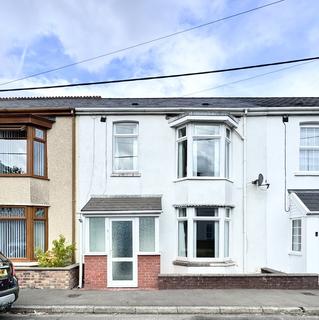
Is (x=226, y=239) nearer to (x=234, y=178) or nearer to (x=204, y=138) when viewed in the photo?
(x=234, y=178)

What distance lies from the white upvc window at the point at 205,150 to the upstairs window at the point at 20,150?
5.09 meters

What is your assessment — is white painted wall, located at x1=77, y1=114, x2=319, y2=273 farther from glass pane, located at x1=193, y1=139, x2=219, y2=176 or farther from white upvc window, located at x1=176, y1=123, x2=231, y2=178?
glass pane, located at x1=193, y1=139, x2=219, y2=176

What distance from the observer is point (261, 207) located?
14.6 m

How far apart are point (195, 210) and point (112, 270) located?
3355mm

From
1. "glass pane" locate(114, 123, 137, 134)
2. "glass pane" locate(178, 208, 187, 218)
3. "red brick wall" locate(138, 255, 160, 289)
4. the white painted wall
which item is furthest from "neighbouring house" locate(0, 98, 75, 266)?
"glass pane" locate(178, 208, 187, 218)

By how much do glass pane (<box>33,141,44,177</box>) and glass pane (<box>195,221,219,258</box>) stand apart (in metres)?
5.68

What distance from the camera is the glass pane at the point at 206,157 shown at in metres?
14.1

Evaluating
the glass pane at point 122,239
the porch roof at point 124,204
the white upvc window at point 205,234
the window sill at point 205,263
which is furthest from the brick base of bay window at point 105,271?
the white upvc window at point 205,234

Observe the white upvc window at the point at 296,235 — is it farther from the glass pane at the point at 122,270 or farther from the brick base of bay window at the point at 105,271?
the glass pane at the point at 122,270

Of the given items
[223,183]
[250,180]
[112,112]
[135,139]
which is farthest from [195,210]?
[112,112]

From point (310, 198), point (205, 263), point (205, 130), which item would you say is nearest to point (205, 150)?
point (205, 130)

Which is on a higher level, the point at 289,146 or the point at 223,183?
the point at 289,146

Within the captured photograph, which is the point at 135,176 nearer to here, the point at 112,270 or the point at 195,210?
the point at 195,210

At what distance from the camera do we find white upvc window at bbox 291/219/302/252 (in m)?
13.9
